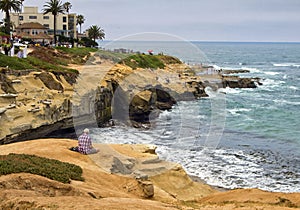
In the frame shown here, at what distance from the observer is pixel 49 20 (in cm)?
9262

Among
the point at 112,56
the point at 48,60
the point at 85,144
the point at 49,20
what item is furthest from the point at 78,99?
the point at 49,20

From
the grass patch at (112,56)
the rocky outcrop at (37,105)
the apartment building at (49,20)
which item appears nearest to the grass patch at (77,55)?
the grass patch at (112,56)

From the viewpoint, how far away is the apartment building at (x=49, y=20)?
92625 mm

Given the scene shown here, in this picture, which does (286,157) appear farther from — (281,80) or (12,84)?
(281,80)

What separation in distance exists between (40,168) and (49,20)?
8423 cm

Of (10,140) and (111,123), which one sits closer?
(10,140)

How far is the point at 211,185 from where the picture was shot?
23.0m

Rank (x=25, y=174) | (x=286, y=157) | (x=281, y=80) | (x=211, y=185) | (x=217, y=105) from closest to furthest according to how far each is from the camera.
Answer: (x=25, y=174) → (x=211, y=185) → (x=286, y=157) → (x=217, y=105) → (x=281, y=80)

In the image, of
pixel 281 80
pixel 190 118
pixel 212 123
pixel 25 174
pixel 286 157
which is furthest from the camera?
pixel 281 80

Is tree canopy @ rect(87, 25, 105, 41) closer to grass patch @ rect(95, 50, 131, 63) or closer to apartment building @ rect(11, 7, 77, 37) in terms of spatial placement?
apartment building @ rect(11, 7, 77, 37)

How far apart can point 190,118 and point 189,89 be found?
44.0ft

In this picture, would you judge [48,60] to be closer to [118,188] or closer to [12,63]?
[12,63]

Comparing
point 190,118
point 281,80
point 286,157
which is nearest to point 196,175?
point 286,157

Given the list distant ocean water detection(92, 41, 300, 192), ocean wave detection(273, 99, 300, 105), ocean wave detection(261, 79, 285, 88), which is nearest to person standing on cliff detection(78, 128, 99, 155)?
distant ocean water detection(92, 41, 300, 192)
